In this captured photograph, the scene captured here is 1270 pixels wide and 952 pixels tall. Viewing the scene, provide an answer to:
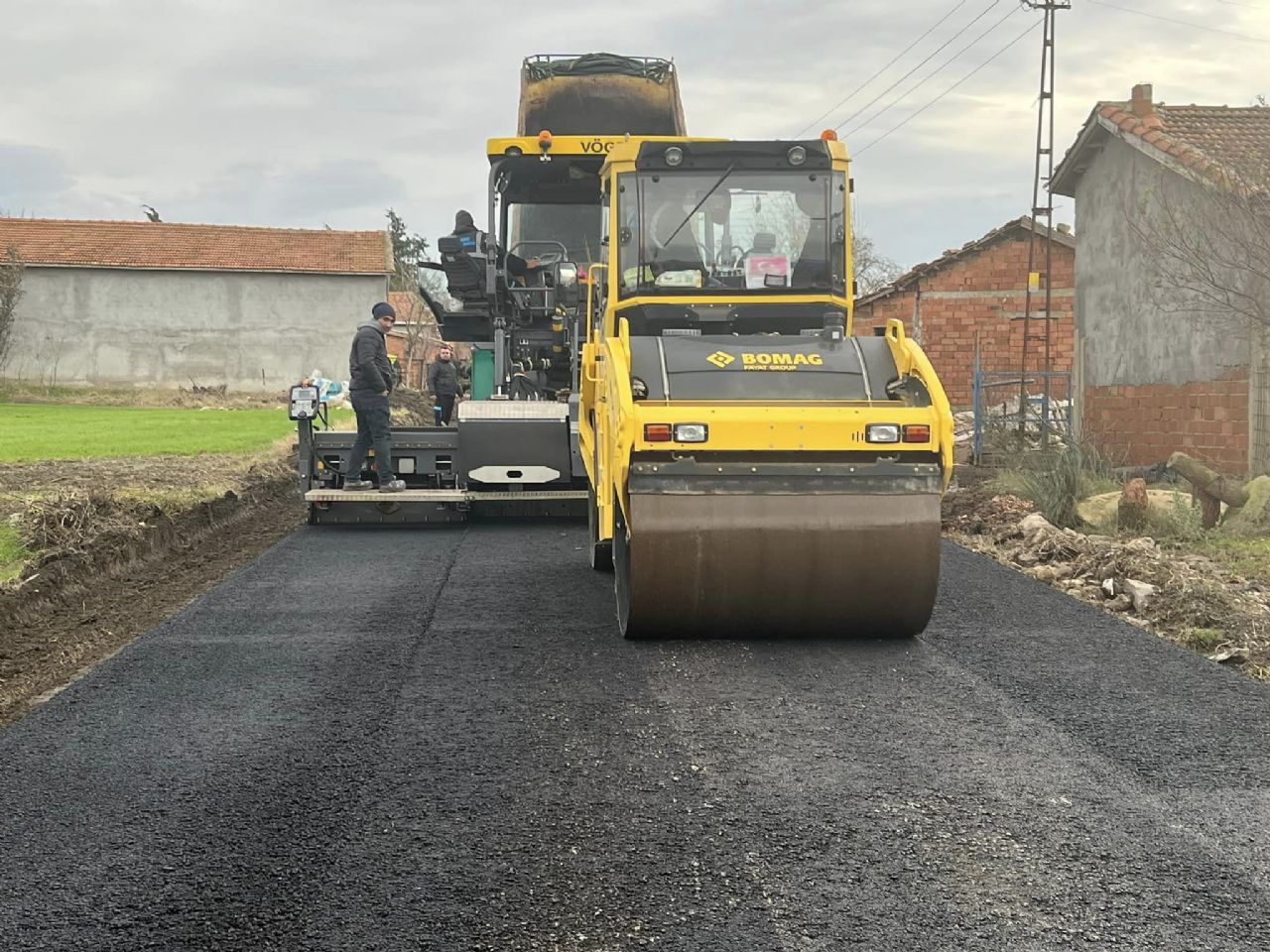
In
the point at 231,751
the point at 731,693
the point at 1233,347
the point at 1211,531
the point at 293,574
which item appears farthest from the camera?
the point at 1233,347

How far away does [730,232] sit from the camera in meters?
7.88

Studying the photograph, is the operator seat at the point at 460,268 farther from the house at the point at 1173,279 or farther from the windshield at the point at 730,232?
the house at the point at 1173,279

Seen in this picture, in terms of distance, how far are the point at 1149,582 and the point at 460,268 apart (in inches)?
258

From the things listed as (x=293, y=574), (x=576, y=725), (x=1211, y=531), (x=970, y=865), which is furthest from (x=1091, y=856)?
(x=1211, y=531)

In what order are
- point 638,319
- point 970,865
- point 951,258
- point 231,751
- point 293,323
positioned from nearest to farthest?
1. point 970,865
2. point 231,751
3. point 638,319
4. point 951,258
5. point 293,323

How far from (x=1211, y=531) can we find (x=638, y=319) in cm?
549

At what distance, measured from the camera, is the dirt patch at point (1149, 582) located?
6973mm

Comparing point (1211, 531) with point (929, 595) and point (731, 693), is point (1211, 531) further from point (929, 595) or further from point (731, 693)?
point (731, 693)

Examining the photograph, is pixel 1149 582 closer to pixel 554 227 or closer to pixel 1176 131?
pixel 554 227

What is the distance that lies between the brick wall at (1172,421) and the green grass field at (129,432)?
455 inches

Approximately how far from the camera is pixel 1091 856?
375 cm

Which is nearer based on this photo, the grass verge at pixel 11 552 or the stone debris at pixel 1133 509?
the grass verge at pixel 11 552

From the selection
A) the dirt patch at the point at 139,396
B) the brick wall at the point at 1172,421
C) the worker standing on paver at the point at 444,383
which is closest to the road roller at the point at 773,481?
the brick wall at the point at 1172,421

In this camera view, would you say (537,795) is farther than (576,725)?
Answer: No
